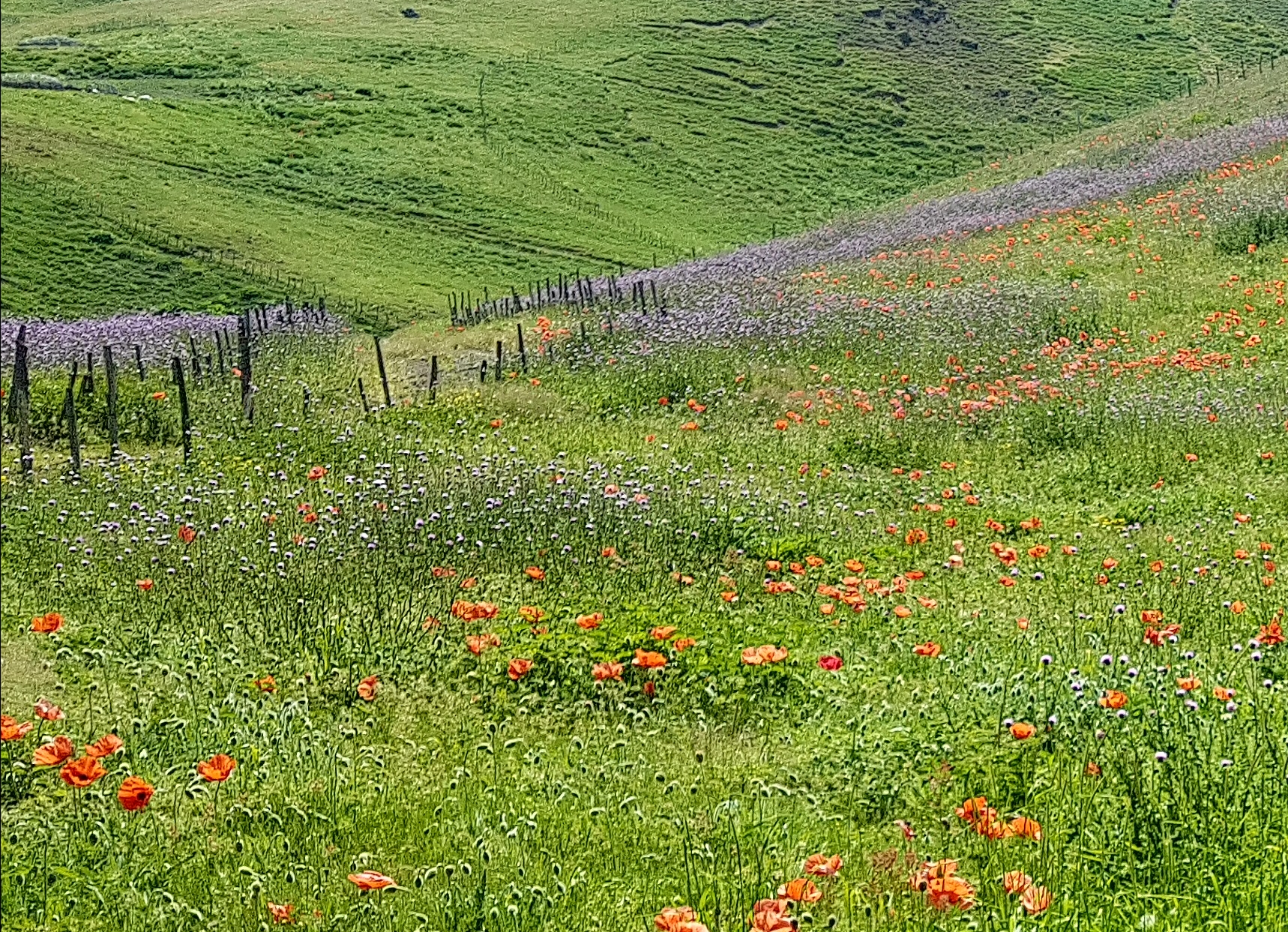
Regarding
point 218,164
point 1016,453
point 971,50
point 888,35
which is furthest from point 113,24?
point 1016,453

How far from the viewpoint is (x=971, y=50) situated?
8081 centimetres

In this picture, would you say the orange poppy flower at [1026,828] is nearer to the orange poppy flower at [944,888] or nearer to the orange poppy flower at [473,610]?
the orange poppy flower at [944,888]

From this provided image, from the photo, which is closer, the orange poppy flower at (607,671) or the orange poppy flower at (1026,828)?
the orange poppy flower at (1026,828)

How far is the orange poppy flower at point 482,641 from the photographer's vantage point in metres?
6.91

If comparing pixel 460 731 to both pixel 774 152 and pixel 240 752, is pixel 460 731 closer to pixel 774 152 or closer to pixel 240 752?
pixel 240 752

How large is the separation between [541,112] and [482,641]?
61.5 metres

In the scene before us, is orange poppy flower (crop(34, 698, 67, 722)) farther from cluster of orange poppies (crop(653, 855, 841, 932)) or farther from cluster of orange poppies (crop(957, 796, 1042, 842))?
cluster of orange poppies (crop(957, 796, 1042, 842))

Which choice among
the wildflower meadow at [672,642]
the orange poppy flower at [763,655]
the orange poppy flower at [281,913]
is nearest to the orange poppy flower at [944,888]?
the wildflower meadow at [672,642]

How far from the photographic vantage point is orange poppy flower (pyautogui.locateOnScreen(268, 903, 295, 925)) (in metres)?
4.28

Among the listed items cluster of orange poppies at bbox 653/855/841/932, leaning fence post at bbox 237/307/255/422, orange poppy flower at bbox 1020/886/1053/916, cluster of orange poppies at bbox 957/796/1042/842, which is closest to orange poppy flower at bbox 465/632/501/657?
cluster of orange poppies at bbox 653/855/841/932

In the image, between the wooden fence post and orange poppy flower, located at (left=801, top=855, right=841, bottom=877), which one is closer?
orange poppy flower, located at (left=801, top=855, right=841, bottom=877)

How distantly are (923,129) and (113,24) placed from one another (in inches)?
2040

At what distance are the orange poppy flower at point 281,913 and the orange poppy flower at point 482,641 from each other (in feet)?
7.87

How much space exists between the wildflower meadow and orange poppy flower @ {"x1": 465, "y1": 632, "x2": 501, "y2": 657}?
0.09 ft
